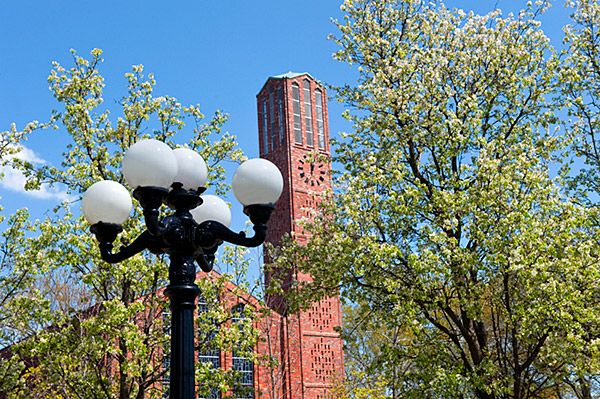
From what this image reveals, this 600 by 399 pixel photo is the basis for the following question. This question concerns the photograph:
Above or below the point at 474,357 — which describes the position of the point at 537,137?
above

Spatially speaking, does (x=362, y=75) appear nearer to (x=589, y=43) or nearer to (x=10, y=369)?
(x=589, y=43)

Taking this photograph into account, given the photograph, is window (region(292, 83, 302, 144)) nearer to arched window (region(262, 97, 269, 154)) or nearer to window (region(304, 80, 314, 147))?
window (region(304, 80, 314, 147))

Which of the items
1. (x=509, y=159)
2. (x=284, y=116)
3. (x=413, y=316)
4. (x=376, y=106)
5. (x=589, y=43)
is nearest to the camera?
(x=413, y=316)

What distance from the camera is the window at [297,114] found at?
4222 cm

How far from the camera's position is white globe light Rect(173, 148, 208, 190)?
5219 mm

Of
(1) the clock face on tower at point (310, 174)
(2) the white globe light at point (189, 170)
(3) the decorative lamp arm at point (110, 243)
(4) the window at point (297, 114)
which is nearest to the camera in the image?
(3) the decorative lamp arm at point (110, 243)

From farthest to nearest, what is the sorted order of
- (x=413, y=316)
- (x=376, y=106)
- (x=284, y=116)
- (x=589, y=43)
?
(x=284, y=116)
(x=589, y=43)
(x=376, y=106)
(x=413, y=316)

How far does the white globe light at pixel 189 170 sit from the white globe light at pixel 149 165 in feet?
1.32

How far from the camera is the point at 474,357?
1188 centimetres

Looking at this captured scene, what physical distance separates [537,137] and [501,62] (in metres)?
1.68

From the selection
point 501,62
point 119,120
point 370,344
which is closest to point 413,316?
point 501,62

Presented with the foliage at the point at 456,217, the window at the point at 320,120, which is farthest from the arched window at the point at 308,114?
the foliage at the point at 456,217

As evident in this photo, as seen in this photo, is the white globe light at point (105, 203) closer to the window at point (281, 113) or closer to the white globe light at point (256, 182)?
the white globe light at point (256, 182)

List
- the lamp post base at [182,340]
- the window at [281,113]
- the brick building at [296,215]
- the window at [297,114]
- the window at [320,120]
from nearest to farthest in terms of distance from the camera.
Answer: the lamp post base at [182,340] < the brick building at [296,215] < the window at [281,113] < the window at [297,114] < the window at [320,120]
